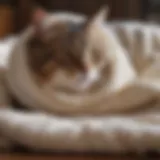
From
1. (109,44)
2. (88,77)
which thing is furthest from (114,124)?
(109,44)

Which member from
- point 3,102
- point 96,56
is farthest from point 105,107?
point 3,102

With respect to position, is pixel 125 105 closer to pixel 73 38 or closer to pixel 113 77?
pixel 113 77

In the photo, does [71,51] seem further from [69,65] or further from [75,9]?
[75,9]

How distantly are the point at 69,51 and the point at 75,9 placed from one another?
1.60 m

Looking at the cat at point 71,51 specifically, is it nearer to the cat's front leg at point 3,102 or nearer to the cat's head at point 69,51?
the cat's head at point 69,51

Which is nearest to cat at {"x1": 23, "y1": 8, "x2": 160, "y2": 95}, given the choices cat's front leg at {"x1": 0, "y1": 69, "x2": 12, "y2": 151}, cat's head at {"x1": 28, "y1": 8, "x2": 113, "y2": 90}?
Answer: cat's head at {"x1": 28, "y1": 8, "x2": 113, "y2": 90}

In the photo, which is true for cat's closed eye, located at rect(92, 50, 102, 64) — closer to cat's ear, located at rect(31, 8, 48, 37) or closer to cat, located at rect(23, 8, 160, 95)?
cat, located at rect(23, 8, 160, 95)

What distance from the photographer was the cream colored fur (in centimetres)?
72

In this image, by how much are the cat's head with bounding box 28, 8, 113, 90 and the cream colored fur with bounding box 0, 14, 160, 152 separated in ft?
0.10

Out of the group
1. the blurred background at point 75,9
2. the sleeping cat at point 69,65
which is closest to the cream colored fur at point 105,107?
the sleeping cat at point 69,65

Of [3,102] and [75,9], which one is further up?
[75,9]

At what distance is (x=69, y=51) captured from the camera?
3.04ft

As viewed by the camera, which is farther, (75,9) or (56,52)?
(75,9)

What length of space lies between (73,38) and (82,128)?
26cm
